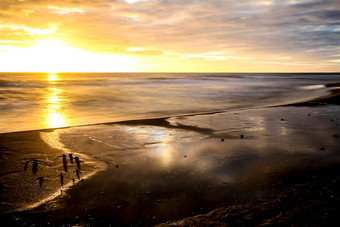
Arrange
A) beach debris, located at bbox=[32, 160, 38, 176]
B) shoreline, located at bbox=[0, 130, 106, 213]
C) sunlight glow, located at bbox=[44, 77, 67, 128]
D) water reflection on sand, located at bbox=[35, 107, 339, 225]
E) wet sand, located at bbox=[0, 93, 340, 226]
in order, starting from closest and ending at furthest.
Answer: wet sand, located at bbox=[0, 93, 340, 226] < water reflection on sand, located at bbox=[35, 107, 339, 225] < shoreline, located at bbox=[0, 130, 106, 213] < beach debris, located at bbox=[32, 160, 38, 176] < sunlight glow, located at bbox=[44, 77, 67, 128]

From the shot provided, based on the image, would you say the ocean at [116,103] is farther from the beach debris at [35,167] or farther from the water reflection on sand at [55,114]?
the beach debris at [35,167]

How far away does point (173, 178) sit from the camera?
5.66m

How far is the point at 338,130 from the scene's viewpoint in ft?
33.0

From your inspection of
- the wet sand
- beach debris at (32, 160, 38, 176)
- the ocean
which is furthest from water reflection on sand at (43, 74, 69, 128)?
beach debris at (32, 160, 38, 176)

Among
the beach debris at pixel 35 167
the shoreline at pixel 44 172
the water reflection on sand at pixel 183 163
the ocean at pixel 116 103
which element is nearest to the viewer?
the water reflection on sand at pixel 183 163

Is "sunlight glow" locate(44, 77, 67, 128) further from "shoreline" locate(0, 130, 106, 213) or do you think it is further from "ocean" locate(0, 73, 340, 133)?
"shoreline" locate(0, 130, 106, 213)

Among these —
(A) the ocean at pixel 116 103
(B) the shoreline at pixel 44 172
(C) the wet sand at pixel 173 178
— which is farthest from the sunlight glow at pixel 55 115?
(B) the shoreline at pixel 44 172

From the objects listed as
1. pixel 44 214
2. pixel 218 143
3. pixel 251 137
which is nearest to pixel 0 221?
pixel 44 214

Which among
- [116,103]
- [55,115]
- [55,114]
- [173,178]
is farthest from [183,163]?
[116,103]

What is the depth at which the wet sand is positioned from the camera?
4195mm

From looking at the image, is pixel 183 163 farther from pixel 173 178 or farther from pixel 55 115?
pixel 55 115

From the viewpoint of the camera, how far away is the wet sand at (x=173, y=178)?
420cm

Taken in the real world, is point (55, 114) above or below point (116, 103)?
below

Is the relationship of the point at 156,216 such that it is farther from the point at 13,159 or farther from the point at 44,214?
the point at 13,159
